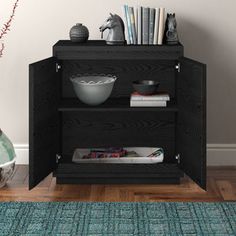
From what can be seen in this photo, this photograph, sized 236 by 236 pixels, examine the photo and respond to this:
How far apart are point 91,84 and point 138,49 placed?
0.30 meters

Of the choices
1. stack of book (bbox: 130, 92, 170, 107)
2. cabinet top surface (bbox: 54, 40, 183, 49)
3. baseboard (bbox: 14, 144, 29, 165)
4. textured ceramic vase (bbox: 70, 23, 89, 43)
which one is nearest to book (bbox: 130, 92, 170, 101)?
stack of book (bbox: 130, 92, 170, 107)

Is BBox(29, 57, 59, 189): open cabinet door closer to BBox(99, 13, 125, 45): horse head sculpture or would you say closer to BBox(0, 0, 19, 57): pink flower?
BBox(99, 13, 125, 45): horse head sculpture

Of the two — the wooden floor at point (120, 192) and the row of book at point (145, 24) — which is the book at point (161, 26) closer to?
the row of book at point (145, 24)

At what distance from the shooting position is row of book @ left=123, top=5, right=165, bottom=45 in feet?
10.9

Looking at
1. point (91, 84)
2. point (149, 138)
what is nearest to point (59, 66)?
point (91, 84)

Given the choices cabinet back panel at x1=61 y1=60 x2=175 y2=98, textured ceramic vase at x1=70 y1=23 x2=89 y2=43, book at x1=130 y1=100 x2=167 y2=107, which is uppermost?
textured ceramic vase at x1=70 y1=23 x2=89 y2=43

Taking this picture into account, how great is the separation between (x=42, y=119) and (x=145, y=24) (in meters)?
0.72

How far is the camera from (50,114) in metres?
3.27

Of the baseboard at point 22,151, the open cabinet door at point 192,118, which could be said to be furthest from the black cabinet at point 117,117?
the baseboard at point 22,151

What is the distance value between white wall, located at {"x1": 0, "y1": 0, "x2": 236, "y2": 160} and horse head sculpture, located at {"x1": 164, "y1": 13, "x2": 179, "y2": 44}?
0.83 feet

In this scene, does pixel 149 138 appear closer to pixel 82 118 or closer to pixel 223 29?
pixel 82 118

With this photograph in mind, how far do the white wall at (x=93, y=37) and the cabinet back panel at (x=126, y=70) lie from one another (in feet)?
0.70

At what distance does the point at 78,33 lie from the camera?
3.35m

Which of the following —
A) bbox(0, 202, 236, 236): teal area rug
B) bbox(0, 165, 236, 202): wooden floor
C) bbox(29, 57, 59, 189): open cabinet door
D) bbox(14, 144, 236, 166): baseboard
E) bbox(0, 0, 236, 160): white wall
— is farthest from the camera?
bbox(14, 144, 236, 166): baseboard
